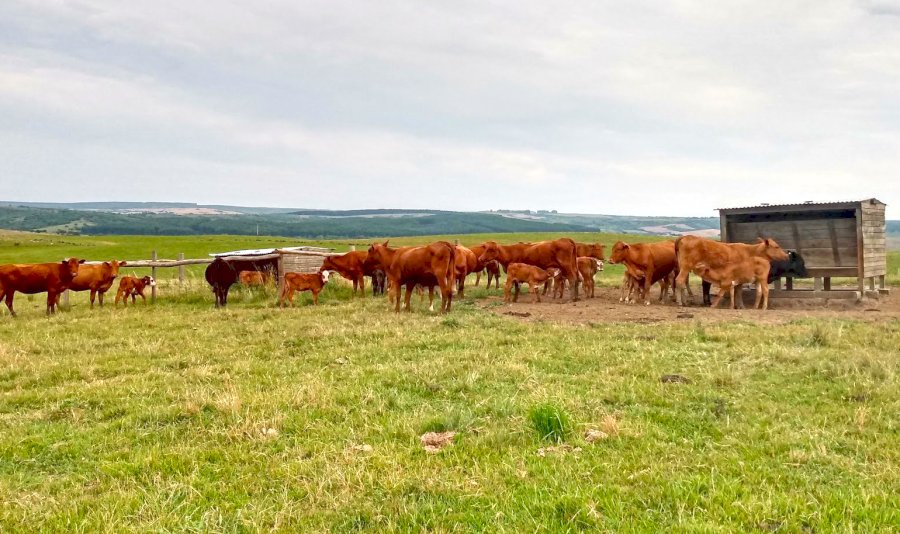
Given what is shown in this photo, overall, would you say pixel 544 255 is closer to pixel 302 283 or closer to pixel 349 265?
pixel 349 265

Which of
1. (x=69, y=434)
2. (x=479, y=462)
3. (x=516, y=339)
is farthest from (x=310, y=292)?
(x=479, y=462)

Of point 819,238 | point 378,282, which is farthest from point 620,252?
point 378,282

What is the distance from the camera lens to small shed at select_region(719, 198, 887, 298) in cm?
1825

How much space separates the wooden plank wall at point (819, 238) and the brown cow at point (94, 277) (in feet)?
68.7

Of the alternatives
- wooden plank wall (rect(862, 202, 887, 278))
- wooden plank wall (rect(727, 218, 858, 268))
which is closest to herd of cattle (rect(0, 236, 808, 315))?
wooden plank wall (rect(727, 218, 858, 268))

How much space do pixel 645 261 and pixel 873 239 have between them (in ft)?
23.2

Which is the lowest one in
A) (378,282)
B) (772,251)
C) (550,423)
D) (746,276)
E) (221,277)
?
(550,423)

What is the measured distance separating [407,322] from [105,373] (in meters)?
6.17

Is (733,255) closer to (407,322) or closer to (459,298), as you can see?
(459,298)

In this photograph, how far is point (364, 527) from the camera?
14.2ft

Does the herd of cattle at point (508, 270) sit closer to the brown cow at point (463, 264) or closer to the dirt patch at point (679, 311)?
the brown cow at point (463, 264)

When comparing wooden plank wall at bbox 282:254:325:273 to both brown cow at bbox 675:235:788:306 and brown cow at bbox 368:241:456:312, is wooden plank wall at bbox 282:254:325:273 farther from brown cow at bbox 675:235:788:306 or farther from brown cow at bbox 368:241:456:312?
brown cow at bbox 675:235:788:306

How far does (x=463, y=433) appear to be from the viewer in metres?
6.11

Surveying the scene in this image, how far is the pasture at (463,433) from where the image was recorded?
14.6ft
